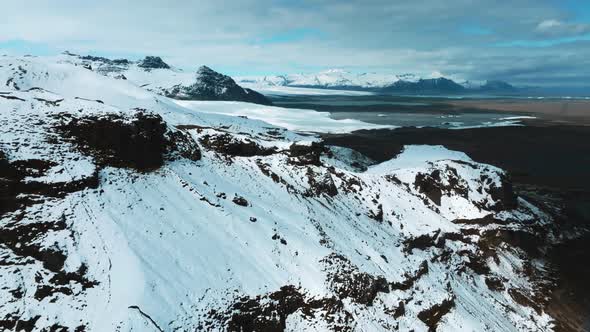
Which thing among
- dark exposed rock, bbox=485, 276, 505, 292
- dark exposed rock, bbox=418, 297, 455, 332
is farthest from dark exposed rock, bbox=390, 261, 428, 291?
dark exposed rock, bbox=485, 276, 505, 292

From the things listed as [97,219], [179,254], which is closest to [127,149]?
[97,219]

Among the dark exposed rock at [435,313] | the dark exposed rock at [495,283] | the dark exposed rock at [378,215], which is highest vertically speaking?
the dark exposed rock at [378,215]

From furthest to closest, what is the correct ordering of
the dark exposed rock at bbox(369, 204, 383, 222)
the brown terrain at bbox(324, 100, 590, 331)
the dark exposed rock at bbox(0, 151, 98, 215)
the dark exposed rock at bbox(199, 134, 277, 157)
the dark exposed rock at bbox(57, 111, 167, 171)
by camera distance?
the brown terrain at bbox(324, 100, 590, 331) → the dark exposed rock at bbox(199, 134, 277, 157) → the dark exposed rock at bbox(369, 204, 383, 222) → the dark exposed rock at bbox(57, 111, 167, 171) → the dark exposed rock at bbox(0, 151, 98, 215)

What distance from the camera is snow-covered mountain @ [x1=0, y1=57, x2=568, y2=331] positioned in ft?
63.6

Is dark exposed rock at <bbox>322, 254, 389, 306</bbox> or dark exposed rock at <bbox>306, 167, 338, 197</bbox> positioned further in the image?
dark exposed rock at <bbox>306, 167, 338, 197</bbox>

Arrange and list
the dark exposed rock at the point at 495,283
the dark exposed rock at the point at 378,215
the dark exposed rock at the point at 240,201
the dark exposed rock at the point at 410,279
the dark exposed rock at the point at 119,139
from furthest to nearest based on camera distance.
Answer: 1. the dark exposed rock at the point at 378,215
2. the dark exposed rock at the point at 495,283
3. the dark exposed rock at the point at 240,201
4. the dark exposed rock at the point at 410,279
5. the dark exposed rock at the point at 119,139

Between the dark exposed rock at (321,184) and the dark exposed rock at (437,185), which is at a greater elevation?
the dark exposed rock at (321,184)

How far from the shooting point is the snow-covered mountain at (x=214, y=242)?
63.6 ft

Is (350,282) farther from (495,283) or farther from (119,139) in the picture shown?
(495,283)

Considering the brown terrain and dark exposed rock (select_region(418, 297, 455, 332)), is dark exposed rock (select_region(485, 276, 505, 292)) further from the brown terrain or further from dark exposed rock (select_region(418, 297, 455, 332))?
dark exposed rock (select_region(418, 297, 455, 332))

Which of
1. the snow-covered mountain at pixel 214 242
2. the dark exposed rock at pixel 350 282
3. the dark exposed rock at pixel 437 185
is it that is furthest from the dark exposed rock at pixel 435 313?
the dark exposed rock at pixel 437 185

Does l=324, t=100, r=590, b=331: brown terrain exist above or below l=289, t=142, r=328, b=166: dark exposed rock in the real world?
below

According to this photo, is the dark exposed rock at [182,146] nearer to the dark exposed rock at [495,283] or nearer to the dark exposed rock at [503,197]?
the dark exposed rock at [495,283]

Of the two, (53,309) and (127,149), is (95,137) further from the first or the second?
(53,309)
